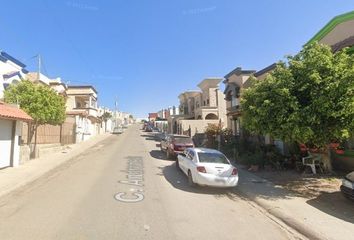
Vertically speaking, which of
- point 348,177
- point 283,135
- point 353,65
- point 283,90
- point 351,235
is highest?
point 353,65

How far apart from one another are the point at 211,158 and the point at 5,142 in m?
10.8

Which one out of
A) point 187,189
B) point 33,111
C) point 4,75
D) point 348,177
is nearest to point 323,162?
point 348,177

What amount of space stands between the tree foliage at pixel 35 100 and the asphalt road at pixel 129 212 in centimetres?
930

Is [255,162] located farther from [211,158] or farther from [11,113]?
[11,113]

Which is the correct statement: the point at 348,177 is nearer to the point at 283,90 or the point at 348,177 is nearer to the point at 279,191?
the point at 279,191

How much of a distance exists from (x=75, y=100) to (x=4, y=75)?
25.4m

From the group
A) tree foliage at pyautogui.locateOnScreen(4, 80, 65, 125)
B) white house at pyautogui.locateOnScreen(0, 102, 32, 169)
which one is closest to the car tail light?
white house at pyautogui.locateOnScreen(0, 102, 32, 169)

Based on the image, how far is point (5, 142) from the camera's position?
15383 millimetres

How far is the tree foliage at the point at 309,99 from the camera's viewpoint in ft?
33.0

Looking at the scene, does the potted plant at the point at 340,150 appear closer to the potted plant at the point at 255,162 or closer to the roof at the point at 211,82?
the potted plant at the point at 255,162

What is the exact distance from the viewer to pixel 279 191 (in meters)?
11.2

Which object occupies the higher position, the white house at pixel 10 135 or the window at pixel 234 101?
the window at pixel 234 101

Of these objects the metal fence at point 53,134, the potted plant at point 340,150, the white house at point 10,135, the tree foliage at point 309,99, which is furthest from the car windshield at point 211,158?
the metal fence at point 53,134

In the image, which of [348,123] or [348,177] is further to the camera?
[348,123]
